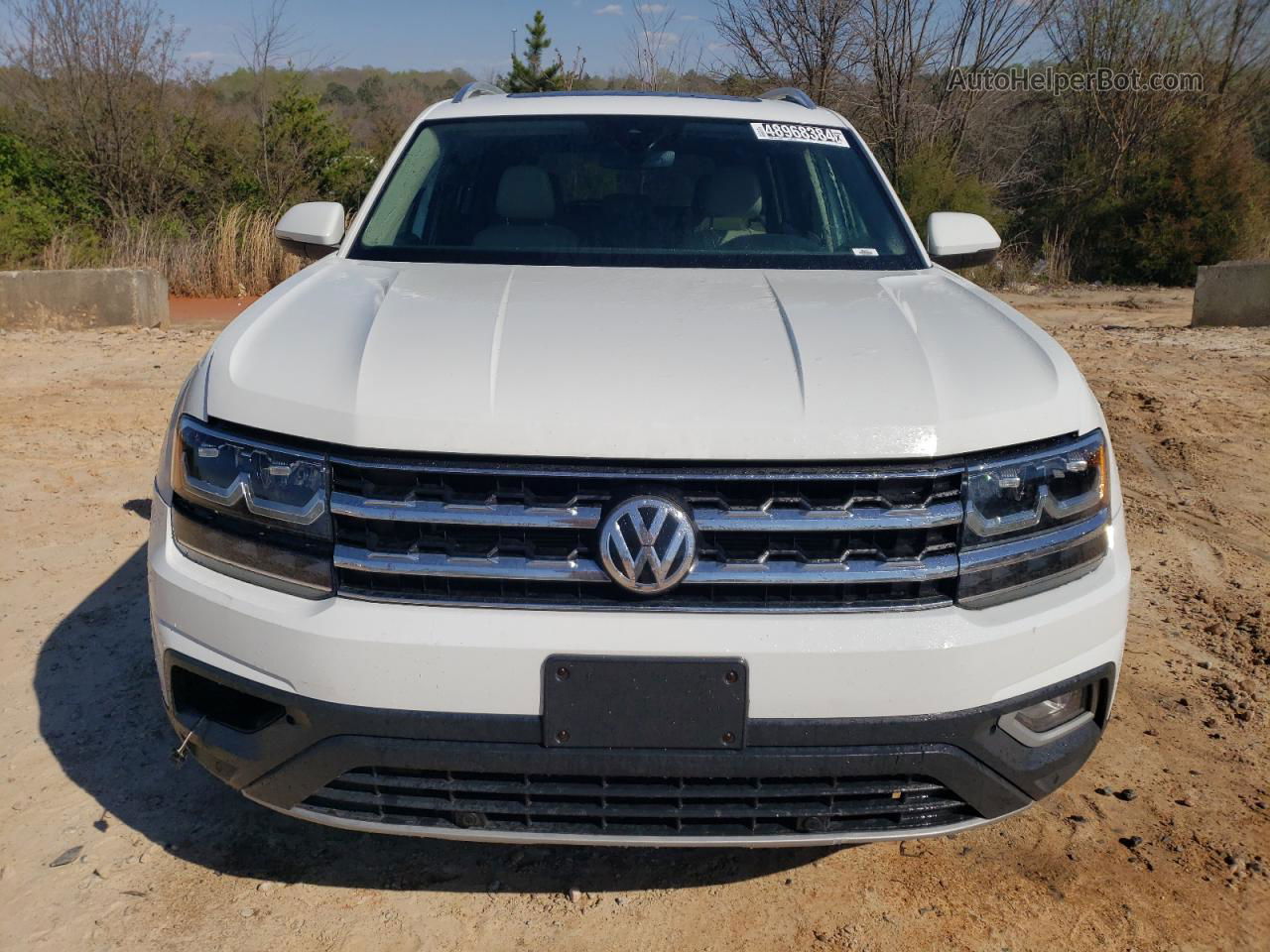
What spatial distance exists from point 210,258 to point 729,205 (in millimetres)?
11247

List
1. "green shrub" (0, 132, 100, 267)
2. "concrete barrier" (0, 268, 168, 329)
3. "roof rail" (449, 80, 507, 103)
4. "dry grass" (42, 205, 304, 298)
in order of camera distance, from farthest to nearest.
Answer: "green shrub" (0, 132, 100, 267) < "dry grass" (42, 205, 304, 298) < "concrete barrier" (0, 268, 168, 329) < "roof rail" (449, 80, 507, 103)

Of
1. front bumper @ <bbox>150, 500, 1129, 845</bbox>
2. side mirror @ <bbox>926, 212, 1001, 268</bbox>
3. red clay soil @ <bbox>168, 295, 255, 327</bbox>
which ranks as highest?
side mirror @ <bbox>926, 212, 1001, 268</bbox>

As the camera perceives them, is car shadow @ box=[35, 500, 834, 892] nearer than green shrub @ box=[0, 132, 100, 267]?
Yes

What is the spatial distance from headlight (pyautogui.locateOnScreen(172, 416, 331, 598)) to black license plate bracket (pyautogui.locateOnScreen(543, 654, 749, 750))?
482 millimetres

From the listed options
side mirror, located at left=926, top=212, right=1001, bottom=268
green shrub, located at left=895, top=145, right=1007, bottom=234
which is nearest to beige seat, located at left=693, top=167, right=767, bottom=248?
side mirror, located at left=926, top=212, right=1001, bottom=268

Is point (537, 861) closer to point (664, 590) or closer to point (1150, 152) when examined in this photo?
point (664, 590)

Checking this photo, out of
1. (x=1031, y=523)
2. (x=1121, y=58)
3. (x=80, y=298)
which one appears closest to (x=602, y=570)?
(x=1031, y=523)

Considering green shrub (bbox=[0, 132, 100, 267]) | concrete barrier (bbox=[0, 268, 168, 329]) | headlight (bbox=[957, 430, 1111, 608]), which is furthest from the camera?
green shrub (bbox=[0, 132, 100, 267])

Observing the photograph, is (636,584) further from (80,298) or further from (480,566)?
(80,298)

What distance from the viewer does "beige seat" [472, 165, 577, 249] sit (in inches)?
127

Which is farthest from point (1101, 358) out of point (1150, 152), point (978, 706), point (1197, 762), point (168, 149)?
point (168, 149)

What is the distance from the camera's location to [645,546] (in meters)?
1.95

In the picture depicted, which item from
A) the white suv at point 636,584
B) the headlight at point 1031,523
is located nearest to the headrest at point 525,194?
the white suv at point 636,584

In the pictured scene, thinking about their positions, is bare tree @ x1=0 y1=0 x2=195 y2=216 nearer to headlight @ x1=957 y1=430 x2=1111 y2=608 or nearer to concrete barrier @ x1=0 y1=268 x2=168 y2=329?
concrete barrier @ x1=0 y1=268 x2=168 y2=329
